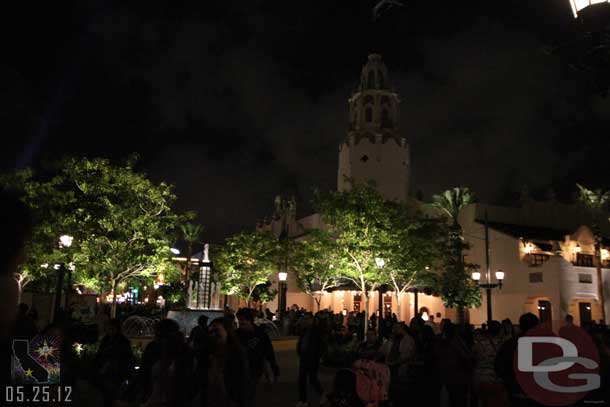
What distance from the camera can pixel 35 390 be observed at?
330 centimetres

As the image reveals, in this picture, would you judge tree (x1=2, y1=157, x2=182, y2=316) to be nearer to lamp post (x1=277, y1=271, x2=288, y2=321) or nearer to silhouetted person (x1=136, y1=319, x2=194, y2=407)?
lamp post (x1=277, y1=271, x2=288, y2=321)

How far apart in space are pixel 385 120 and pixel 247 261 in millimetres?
23716

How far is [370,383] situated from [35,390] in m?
2.87

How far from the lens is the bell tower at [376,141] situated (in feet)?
176

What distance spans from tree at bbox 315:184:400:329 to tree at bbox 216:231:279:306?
1282 cm

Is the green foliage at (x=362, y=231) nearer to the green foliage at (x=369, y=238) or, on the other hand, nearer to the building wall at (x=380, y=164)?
the green foliage at (x=369, y=238)

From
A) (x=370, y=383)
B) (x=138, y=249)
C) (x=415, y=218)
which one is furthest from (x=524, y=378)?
(x=415, y=218)

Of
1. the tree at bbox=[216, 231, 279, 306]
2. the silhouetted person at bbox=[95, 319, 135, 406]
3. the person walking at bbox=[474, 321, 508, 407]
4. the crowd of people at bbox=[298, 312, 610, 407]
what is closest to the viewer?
the person walking at bbox=[474, 321, 508, 407]

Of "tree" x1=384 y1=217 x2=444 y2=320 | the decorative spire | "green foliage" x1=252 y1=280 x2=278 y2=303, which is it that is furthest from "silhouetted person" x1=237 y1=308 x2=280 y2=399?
the decorative spire

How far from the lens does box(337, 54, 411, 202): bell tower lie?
5378 centimetres

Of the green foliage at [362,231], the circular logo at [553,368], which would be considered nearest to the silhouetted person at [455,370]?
the circular logo at [553,368]

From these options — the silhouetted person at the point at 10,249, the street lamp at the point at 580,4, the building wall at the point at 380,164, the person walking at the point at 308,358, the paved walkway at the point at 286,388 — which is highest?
the building wall at the point at 380,164

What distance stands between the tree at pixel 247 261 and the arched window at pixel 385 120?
20.4 meters

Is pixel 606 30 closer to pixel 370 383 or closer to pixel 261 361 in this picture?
pixel 370 383
